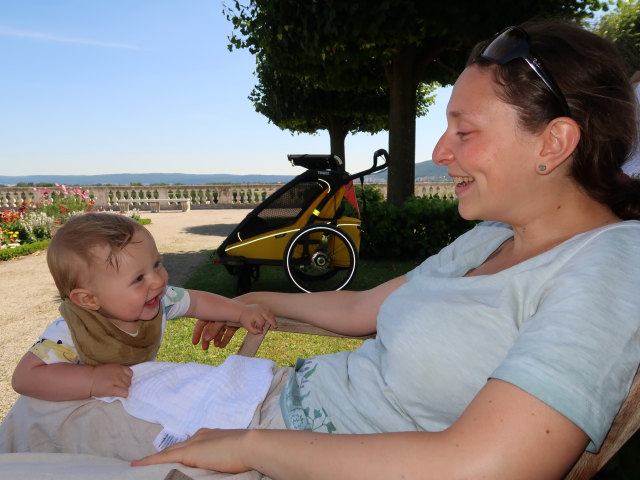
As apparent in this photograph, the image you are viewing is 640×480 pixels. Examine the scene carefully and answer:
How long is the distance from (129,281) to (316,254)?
4.69 metres

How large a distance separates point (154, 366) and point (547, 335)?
1.29 metres

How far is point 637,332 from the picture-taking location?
0.96 metres

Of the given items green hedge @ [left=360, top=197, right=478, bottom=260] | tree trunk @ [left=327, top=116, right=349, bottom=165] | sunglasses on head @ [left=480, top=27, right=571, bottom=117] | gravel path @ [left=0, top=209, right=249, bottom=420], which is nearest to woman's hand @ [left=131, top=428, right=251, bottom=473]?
sunglasses on head @ [left=480, top=27, right=571, bottom=117]

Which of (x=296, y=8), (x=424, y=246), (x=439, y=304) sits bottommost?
(x=424, y=246)

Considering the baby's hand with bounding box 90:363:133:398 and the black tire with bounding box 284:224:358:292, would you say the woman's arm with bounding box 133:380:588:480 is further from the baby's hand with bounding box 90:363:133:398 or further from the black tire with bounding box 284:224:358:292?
the black tire with bounding box 284:224:358:292

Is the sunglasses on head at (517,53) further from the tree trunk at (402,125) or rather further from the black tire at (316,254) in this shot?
the tree trunk at (402,125)

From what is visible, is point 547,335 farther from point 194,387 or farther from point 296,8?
point 296,8

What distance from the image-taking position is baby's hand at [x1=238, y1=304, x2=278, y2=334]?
2061 mm

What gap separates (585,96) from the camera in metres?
1.20

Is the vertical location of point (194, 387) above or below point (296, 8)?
below

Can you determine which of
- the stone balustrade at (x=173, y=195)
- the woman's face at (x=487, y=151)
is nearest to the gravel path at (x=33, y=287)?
the woman's face at (x=487, y=151)

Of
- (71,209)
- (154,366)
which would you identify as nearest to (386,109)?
(71,209)

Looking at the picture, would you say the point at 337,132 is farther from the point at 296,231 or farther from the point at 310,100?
the point at 296,231

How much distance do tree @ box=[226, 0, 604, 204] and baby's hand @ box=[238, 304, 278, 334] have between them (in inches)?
249
